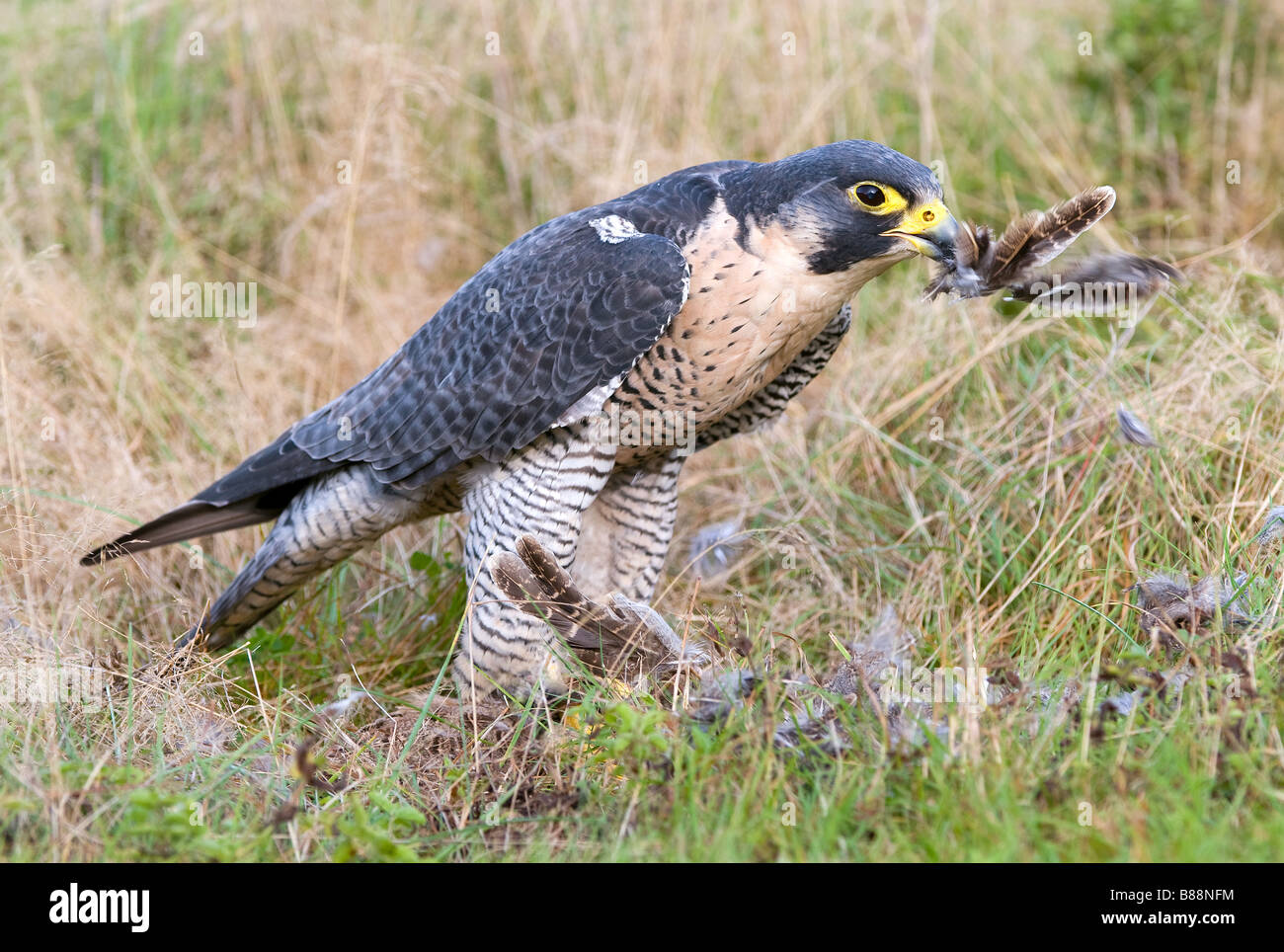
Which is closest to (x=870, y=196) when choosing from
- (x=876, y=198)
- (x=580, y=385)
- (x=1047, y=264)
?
(x=876, y=198)

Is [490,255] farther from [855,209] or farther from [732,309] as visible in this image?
[855,209]

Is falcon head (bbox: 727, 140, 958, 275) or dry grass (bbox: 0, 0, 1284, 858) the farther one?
falcon head (bbox: 727, 140, 958, 275)

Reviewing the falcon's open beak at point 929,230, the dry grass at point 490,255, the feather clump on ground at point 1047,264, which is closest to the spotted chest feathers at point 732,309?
the falcon's open beak at point 929,230

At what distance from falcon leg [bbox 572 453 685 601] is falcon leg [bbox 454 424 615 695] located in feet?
1.40

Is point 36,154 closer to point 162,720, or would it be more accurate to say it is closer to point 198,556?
point 198,556

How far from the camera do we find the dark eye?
11.6 feet

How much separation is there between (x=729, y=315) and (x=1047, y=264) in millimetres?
968

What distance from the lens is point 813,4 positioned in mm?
6309

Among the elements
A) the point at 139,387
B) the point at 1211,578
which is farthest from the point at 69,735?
the point at 1211,578

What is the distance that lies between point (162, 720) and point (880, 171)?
8.30 ft

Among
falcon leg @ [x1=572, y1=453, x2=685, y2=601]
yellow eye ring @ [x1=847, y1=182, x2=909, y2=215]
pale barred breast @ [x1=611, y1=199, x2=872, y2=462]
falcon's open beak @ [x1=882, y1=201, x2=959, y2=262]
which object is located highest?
yellow eye ring @ [x1=847, y1=182, x2=909, y2=215]

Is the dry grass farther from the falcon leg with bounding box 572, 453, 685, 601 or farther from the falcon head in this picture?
the falcon head

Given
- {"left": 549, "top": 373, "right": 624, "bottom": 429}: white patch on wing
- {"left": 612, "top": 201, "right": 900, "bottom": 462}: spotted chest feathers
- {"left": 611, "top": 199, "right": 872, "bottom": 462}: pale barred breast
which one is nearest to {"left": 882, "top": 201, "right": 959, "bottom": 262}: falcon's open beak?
{"left": 612, "top": 201, "right": 900, "bottom": 462}: spotted chest feathers

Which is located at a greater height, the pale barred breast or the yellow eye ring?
the yellow eye ring
